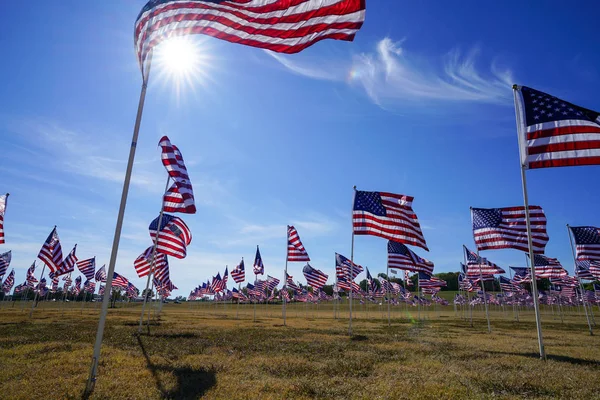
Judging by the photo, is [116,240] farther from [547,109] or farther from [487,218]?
[487,218]

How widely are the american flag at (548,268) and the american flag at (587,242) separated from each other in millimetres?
13331

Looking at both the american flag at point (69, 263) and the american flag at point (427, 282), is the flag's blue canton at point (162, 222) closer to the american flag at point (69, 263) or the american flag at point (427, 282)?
the american flag at point (69, 263)

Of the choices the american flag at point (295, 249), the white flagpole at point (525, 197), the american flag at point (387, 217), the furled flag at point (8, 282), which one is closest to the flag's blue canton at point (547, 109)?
the white flagpole at point (525, 197)

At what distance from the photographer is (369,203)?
2444 cm

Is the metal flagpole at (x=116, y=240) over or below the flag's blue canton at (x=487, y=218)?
below

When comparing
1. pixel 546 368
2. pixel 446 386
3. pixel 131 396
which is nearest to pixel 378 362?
pixel 446 386

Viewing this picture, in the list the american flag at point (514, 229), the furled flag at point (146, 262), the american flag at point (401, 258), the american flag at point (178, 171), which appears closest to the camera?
the american flag at point (178, 171)

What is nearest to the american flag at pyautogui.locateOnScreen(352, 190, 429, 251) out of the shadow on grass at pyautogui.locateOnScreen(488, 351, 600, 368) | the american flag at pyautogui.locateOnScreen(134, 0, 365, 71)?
the shadow on grass at pyautogui.locateOnScreen(488, 351, 600, 368)

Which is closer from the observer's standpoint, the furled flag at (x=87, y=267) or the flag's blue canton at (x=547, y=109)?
the flag's blue canton at (x=547, y=109)

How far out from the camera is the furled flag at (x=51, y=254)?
35625mm

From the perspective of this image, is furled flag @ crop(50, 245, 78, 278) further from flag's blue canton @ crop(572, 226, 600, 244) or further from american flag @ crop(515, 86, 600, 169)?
flag's blue canton @ crop(572, 226, 600, 244)

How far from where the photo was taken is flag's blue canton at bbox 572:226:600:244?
29.2 m

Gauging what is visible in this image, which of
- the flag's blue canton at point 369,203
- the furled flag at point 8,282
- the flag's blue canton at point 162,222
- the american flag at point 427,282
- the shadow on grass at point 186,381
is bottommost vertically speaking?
the shadow on grass at point 186,381

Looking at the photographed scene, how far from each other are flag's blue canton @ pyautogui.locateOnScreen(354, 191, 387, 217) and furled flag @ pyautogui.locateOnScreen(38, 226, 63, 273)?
31542 millimetres
